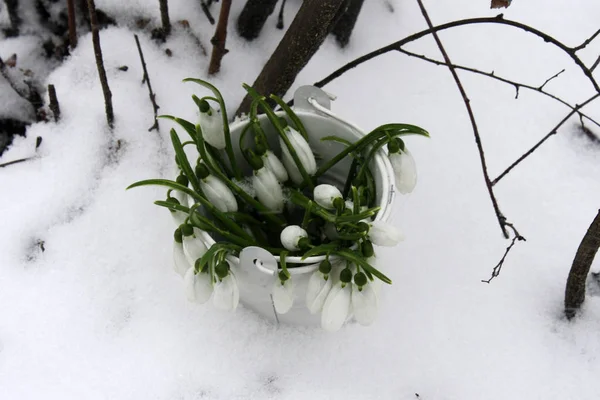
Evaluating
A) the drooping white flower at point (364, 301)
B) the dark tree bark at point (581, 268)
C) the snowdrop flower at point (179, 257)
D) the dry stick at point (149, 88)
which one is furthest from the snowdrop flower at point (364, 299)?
the dry stick at point (149, 88)

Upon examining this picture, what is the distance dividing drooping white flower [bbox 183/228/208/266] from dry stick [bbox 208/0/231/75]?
0.42 metres

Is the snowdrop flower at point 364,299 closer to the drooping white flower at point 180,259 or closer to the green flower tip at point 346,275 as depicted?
the green flower tip at point 346,275

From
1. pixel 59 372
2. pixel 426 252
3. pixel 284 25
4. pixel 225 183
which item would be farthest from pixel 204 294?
pixel 284 25

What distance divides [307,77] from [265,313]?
18.3 inches

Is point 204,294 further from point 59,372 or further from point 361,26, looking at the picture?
point 361,26

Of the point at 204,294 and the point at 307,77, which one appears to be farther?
the point at 307,77

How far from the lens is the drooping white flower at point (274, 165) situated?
71 cm

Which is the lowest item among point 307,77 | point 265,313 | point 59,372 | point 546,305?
point 59,372

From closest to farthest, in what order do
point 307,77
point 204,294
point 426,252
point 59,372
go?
point 204,294, point 59,372, point 426,252, point 307,77

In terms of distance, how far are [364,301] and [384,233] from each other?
0.26 ft

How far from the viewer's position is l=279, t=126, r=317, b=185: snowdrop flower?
714mm

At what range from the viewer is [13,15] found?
3.53 feet

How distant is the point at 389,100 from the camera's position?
3.58ft

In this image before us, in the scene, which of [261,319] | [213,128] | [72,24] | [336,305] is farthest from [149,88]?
[336,305]
